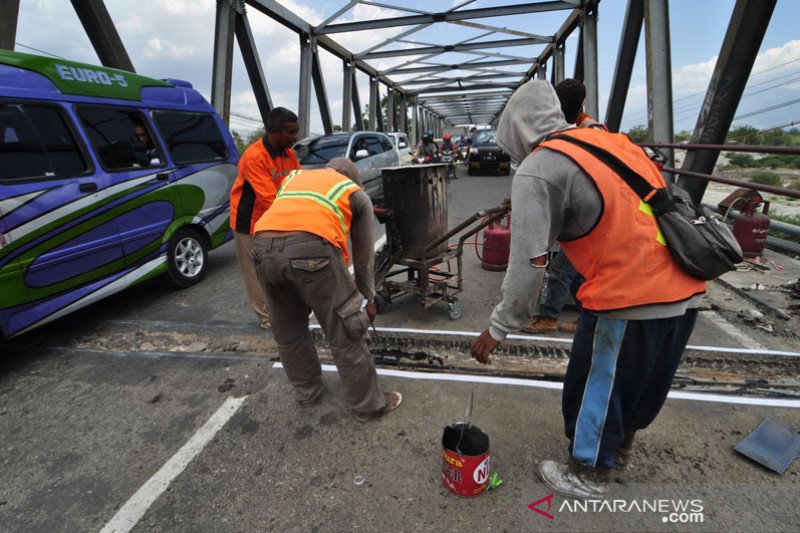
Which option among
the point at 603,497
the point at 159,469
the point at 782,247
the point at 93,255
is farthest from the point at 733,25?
the point at 93,255

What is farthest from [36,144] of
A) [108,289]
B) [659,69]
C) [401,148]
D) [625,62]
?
[401,148]

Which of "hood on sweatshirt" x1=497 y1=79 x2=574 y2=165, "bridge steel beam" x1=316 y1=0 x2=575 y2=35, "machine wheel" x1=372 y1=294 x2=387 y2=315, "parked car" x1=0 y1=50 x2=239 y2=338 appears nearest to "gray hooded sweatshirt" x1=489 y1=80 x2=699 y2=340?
"hood on sweatshirt" x1=497 y1=79 x2=574 y2=165

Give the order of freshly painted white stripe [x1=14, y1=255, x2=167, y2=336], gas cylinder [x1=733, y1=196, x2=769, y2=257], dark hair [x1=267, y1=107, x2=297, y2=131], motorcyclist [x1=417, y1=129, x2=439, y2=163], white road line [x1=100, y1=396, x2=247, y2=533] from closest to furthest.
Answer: white road line [x1=100, y1=396, x2=247, y2=533], dark hair [x1=267, y1=107, x2=297, y2=131], freshly painted white stripe [x1=14, y1=255, x2=167, y2=336], gas cylinder [x1=733, y1=196, x2=769, y2=257], motorcyclist [x1=417, y1=129, x2=439, y2=163]

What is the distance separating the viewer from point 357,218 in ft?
8.11

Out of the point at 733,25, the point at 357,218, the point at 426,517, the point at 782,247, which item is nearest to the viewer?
the point at 426,517

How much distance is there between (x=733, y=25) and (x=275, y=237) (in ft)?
17.1

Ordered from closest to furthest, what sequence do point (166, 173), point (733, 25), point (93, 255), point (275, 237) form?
point (275, 237), point (93, 255), point (733, 25), point (166, 173)

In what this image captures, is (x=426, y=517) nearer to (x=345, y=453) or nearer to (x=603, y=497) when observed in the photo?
(x=345, y=453)

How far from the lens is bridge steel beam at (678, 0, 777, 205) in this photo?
4152 mm

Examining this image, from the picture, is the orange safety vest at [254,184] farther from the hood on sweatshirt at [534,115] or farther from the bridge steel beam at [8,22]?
the bridge steel beam at [8,22]

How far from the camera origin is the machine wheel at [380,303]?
4121mm

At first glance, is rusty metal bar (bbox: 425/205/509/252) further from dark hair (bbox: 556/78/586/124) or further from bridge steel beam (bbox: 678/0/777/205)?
bridge steel beam (bbox: 678/0/777/205)

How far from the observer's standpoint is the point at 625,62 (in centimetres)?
707

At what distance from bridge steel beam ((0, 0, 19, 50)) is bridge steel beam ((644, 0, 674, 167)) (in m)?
8.43
